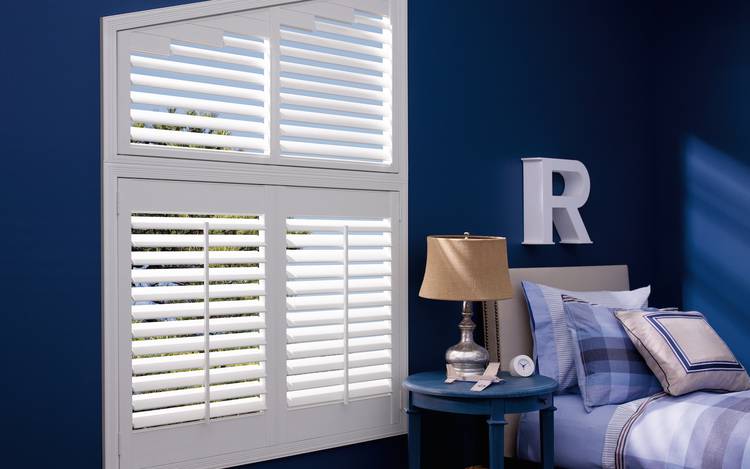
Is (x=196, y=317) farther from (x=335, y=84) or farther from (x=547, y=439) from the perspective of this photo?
(x=547, y=439)

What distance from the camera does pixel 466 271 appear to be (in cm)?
334

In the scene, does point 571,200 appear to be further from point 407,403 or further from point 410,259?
point 407,403

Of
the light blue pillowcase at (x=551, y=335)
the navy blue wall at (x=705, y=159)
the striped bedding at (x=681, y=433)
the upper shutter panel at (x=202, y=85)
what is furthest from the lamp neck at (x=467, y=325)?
the navy blue wall at (x=705, y=159)

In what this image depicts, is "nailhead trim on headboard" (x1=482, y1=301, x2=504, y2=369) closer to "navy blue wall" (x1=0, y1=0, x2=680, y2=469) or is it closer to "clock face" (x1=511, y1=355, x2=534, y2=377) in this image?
→ "navy blue wall" (x1=0, y1=0, x2=680, y2=469)

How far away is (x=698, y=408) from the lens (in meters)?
3.26

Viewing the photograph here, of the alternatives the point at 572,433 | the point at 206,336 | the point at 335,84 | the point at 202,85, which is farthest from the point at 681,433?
the point at 202,85

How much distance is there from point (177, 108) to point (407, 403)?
1450 mm

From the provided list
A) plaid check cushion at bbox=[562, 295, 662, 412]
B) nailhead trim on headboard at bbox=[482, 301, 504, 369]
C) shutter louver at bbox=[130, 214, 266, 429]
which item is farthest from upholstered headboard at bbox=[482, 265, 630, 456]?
shutter louver at bbox=[130, 214, 266, 429]

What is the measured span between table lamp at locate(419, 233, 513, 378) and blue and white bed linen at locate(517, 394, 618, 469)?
1.25 feet

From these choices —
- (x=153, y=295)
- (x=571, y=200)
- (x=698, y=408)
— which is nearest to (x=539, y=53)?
(x=571, y=200)

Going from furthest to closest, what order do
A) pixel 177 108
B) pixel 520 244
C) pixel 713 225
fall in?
pixel 713 225, pixel 520 244, pixel 177 108

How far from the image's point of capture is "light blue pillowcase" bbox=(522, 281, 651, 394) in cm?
364

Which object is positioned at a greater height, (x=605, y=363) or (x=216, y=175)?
(x=216, y=175)

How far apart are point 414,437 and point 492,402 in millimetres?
412
